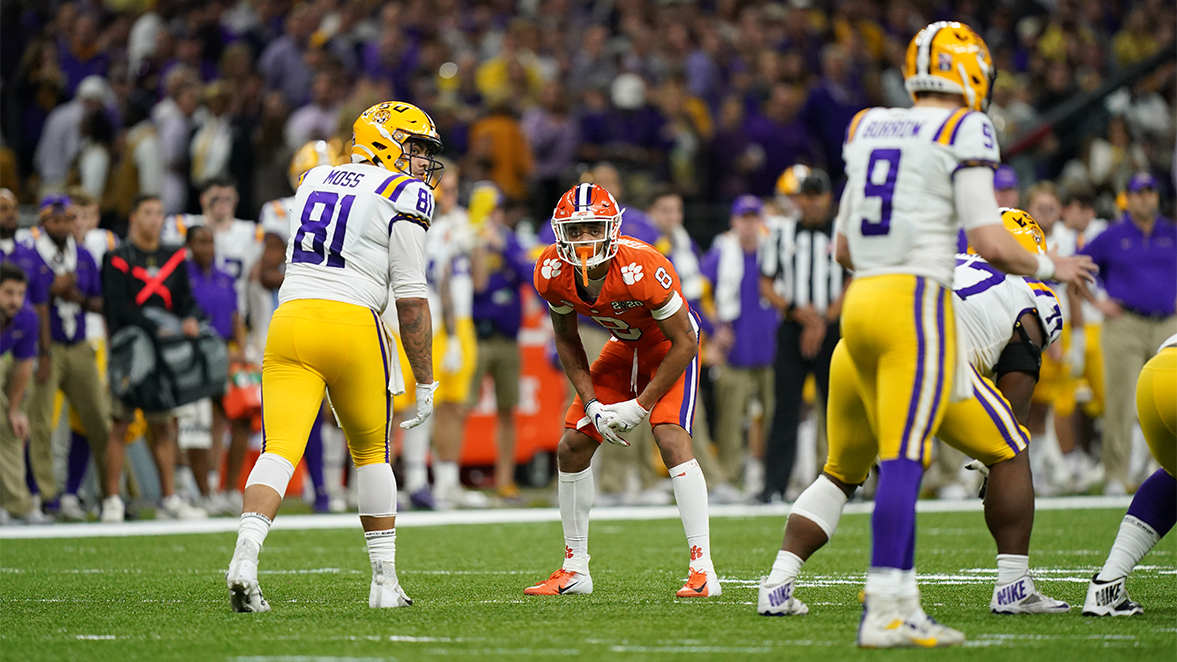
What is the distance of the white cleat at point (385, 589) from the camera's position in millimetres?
5488

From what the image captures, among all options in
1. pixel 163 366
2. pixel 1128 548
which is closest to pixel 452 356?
pixel 163 366

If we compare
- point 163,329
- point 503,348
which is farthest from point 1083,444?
point 163,329

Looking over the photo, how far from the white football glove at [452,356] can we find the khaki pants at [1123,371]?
198 inches

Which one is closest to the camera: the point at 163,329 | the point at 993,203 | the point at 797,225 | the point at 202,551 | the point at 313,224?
the point at 993,203

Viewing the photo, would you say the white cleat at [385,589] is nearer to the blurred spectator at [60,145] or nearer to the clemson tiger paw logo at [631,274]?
the clemson tiger paw logo at [631,274]

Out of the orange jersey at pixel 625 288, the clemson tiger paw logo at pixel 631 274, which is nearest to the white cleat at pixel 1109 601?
the orange jersey at pixel 625 288

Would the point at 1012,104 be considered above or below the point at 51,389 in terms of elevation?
above

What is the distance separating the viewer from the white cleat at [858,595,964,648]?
14.1 feet

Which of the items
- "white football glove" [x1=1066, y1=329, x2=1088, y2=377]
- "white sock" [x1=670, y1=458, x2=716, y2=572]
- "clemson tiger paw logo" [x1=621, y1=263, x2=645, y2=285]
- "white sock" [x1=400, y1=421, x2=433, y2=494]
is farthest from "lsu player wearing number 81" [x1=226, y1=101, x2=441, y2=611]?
Answer: "white football glove" [x1=1066, y1=329, x2=1088, y2=377]

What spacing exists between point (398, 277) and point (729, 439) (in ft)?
22.0

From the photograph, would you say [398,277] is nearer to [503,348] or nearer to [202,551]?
[202,551]

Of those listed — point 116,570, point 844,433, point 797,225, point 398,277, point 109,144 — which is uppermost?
point 109,144

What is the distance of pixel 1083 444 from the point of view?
43.2 ft

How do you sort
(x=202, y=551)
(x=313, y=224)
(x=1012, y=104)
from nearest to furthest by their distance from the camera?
(x=313, y=224)
(x=202, y=551)
(x=1012, y=104)
